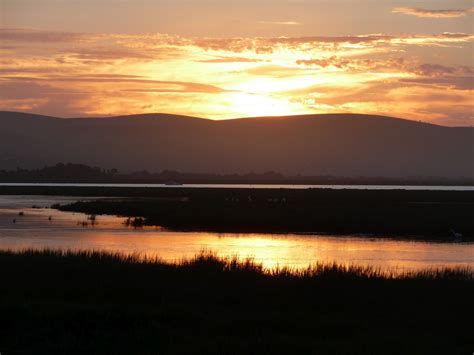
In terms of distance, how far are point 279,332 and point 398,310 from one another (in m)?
4.11

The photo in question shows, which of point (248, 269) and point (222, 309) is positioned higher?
point (222, 309)

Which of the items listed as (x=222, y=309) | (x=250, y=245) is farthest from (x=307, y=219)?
(x=222, y=309)

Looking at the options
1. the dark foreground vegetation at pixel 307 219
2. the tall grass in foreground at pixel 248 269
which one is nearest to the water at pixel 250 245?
the tall grass in foreground at pixel 248 269

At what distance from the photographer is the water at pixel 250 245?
34781mm

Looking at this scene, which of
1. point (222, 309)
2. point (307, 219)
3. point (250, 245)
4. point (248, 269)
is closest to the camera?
point (222, 309)

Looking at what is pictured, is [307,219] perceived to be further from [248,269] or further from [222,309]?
[222,309]

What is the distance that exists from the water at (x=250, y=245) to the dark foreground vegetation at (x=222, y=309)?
6313 millimetres

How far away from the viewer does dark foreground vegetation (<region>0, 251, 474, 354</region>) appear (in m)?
17.1

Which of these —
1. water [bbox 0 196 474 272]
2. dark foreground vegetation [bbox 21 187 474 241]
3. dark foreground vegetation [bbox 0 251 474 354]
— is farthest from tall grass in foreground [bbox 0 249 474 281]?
dark foreground vegetation [bbox 21 187 474 241]

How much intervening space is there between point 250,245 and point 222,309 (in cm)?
2120

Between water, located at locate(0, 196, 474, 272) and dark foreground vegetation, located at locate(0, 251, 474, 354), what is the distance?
6.31 metres

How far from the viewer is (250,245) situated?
136 ft

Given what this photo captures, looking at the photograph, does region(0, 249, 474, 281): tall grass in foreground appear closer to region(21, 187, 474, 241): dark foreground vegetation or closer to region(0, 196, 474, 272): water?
region(0, 196, 474, 272): water

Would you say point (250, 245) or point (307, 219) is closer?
point (250, 245)
